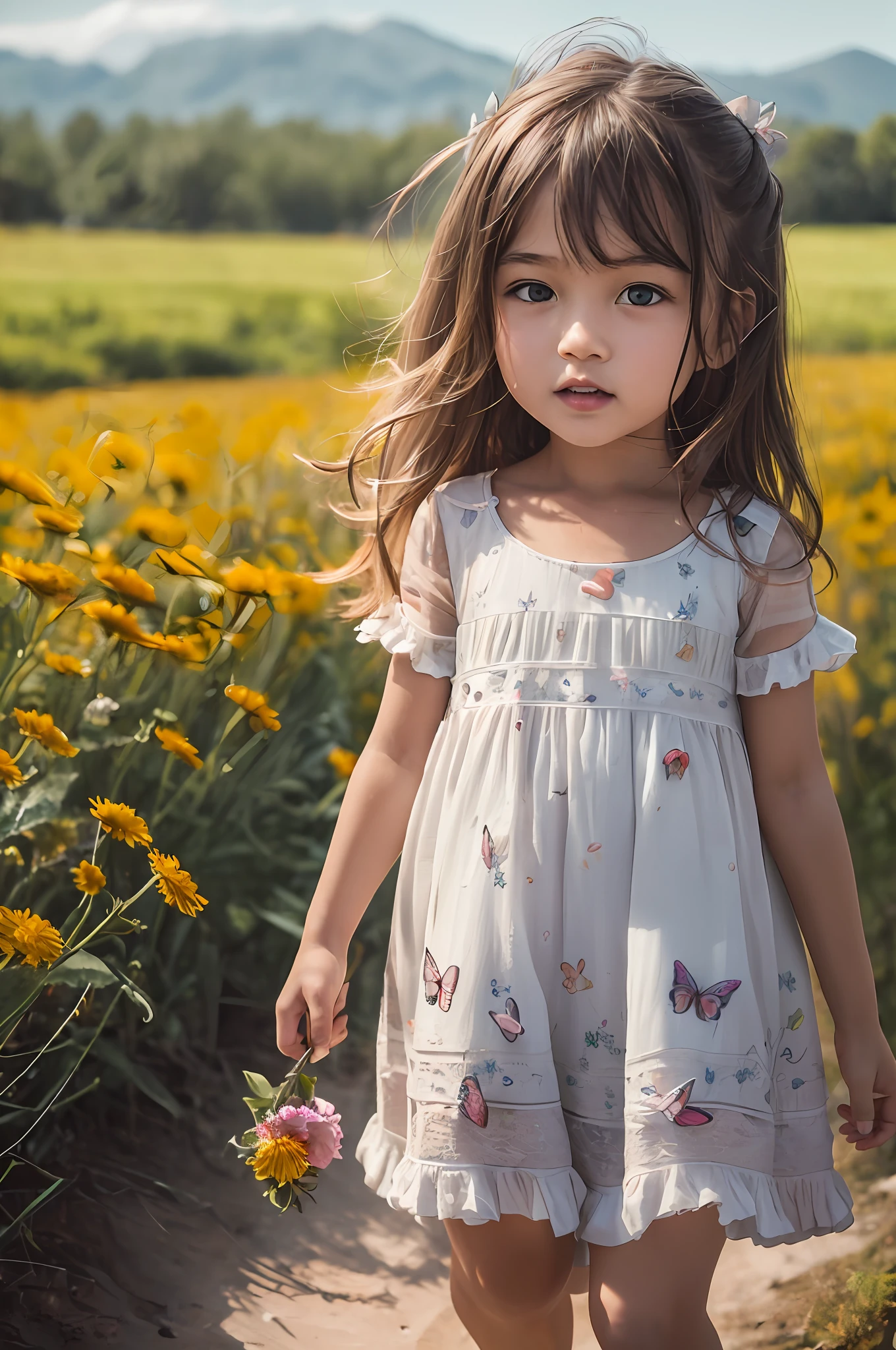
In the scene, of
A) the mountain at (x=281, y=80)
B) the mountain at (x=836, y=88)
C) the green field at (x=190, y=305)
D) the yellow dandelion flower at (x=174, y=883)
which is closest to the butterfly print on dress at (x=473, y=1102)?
the yellow dandelion flower at (x=174, y=883)

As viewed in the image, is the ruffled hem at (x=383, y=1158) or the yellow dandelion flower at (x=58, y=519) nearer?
the ruffled hem at (x=383, y=1158)

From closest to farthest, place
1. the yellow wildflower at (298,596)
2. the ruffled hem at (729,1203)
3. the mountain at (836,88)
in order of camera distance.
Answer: the ruffled hem at (729,1203) → the yellow wildflower at (298,596) → the mountain at (836,88)

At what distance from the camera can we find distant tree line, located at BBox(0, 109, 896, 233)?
338cm

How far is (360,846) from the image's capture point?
3.43 ft

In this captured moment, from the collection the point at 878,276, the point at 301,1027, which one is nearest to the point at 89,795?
the point at 301,1027

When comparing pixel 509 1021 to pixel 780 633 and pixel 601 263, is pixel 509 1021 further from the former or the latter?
pixel 601 263

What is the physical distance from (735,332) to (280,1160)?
0.76 meters

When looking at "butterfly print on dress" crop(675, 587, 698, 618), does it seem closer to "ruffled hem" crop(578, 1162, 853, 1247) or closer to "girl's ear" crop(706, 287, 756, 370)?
"girl's ear" crop(706, 287, 756, 370)

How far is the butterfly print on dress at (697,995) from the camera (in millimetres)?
876

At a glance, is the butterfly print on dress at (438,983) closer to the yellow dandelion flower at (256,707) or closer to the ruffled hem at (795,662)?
the ruffled hem at (795,662)

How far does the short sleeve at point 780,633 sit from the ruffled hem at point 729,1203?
0.38 m

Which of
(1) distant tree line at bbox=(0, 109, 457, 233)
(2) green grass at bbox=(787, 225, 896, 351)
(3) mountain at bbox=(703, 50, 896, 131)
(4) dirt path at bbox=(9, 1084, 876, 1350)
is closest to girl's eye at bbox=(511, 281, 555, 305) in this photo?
(4) dirt path at bbox=(9, 1084, 876, 1350)

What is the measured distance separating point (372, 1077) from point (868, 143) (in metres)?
2.28

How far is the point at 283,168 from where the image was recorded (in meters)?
3.58
